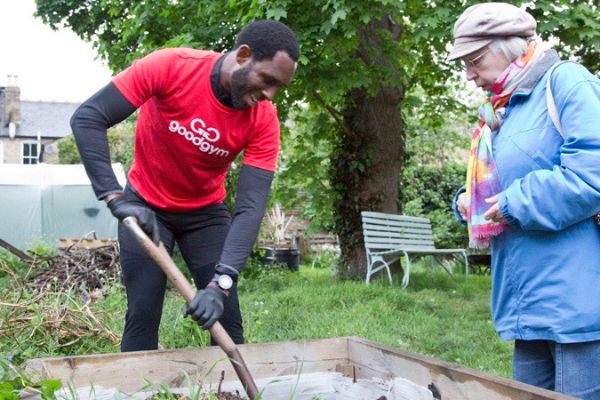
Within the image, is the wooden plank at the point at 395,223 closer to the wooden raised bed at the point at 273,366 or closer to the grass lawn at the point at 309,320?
the grass lawn at the point at 309,320

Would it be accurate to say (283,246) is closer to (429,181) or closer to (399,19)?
(429,181)

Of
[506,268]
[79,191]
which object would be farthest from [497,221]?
[79,191]

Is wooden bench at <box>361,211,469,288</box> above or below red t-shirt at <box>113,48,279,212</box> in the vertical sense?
below

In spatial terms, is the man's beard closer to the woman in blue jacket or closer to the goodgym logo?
the goodgym logo

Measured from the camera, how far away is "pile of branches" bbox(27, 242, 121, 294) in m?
7.34

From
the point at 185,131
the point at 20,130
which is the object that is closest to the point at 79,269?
the point at 185,131

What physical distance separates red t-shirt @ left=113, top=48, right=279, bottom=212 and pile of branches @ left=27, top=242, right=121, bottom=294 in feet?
14.4

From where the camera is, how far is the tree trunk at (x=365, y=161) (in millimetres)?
9688

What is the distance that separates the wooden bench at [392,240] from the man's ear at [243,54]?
614 cm

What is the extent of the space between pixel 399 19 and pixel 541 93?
719cm

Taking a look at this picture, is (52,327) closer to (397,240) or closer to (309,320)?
(309,320)

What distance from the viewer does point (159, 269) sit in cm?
281

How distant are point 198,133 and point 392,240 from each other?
678 cm

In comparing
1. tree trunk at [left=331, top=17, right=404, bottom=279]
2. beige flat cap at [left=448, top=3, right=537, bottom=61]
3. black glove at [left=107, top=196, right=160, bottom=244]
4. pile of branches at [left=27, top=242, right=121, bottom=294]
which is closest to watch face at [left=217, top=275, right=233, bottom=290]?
black glove at [left=107, top=196, right=160, bottom=244]
